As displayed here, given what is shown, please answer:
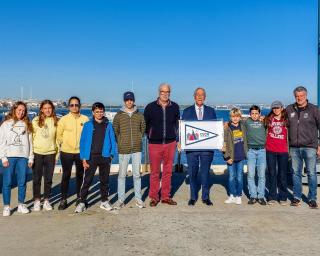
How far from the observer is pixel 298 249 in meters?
4.65

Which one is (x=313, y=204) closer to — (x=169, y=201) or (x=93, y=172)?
(x=169, y=201)

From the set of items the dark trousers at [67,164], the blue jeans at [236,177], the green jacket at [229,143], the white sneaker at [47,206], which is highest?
the green jacket at [229,143]

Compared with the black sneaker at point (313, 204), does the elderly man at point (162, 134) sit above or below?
above

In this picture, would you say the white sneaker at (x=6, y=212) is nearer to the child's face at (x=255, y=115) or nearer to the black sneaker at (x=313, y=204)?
the child's face at (x=255, y=115)

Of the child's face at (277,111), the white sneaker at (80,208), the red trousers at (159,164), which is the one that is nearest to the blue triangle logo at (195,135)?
the red trousers at (159,164)

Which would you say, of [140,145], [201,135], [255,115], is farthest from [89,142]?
[255,115]

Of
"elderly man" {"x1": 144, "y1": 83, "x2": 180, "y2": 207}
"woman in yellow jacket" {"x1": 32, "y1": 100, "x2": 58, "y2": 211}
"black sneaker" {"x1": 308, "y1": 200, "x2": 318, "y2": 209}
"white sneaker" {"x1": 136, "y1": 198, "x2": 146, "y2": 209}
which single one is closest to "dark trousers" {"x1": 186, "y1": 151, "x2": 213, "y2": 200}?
"elderly man" {"x1": 144, "y1": 83, "x2": 180, "y2": 207}

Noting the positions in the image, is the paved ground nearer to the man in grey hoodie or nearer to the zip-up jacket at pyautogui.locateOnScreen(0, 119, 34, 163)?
the man in grey hoodie

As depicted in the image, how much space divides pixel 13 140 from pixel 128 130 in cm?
198

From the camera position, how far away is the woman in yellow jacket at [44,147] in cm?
657

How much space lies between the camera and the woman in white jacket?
6.27 m

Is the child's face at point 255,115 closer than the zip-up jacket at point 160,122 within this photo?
No

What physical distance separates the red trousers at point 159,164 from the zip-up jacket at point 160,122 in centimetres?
11

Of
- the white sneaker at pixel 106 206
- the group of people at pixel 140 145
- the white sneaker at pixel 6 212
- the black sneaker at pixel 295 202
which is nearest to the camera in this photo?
the white sneaker at pixel 6 212
